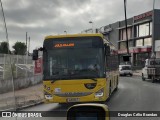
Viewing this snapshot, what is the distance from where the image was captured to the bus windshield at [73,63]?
47.1 ft

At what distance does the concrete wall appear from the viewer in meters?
22.6

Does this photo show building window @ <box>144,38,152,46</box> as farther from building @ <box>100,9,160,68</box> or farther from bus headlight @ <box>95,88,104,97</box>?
bus headlight @ <box>95,88,104,97</box>

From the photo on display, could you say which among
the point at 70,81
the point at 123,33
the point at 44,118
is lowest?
the point at 44,118

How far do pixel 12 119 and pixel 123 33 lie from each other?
77947mm

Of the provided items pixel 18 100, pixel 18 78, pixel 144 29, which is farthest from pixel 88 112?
pixel 144 29

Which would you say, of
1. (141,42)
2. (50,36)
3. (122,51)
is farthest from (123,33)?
(50,36)

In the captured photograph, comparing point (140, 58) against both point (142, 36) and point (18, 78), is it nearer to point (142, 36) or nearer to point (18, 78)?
point (142, 36)

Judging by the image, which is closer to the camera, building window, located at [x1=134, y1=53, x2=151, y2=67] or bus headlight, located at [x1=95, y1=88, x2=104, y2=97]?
bus headlight, located at [x1=95, y1=88, x2=104, y2=97]

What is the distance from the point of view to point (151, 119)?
36.2 feet

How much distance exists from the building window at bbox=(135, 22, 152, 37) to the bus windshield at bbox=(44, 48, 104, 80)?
59.6 meters

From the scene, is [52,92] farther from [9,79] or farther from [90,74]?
[9,79]

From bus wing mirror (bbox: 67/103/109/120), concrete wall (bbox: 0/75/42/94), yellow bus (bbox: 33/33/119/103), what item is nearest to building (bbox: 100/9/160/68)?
concrete wall (bbox: 0/75/42/94)

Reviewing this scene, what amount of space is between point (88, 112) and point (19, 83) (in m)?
22.6

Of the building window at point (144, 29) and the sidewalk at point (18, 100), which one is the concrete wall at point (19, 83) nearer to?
the sidewalk at point (18, 100)
